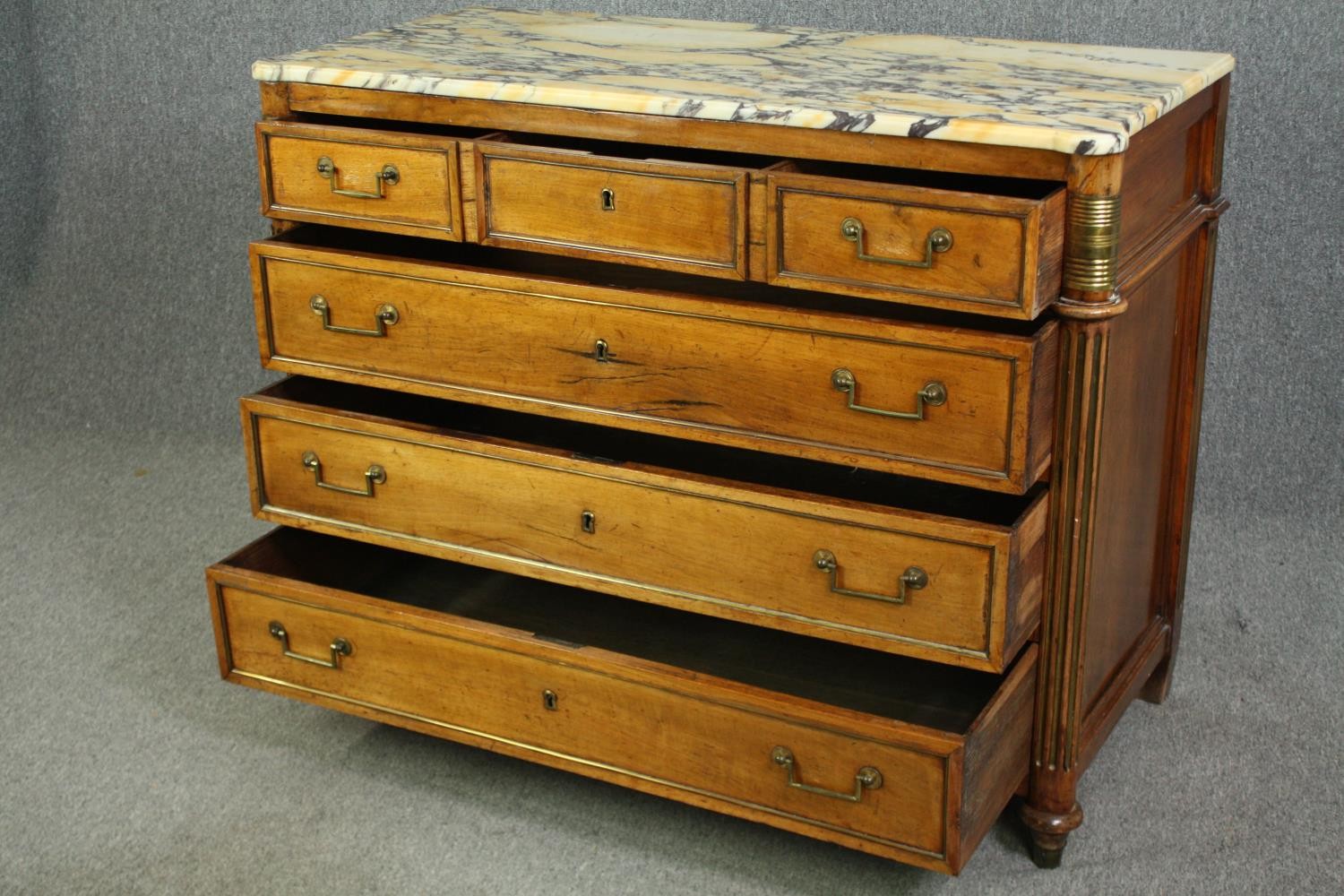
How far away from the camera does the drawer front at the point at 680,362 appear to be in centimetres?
175

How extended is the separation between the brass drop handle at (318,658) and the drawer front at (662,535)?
135 millimetres

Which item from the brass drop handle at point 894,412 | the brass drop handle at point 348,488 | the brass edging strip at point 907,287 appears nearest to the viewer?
the brass edging strip at point 907,287

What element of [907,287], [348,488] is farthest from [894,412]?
[348,488]

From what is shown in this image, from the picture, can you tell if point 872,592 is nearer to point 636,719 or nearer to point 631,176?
point 636,719

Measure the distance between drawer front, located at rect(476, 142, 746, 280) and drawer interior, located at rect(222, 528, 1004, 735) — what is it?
1.53ft

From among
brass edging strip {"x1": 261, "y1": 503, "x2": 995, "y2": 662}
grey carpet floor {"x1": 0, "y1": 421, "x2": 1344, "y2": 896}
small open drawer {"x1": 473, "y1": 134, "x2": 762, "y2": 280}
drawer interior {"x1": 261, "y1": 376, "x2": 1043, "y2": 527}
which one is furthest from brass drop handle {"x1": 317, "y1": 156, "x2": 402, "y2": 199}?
grey carpet floor {"x1": 0, "y1": 421, "x2": 1344, "y2": 896}

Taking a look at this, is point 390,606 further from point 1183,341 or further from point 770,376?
point 1183,341

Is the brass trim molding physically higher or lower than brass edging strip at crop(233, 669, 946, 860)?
higher

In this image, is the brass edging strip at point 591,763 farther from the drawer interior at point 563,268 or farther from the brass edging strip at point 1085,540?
the drawer interior at point 563,268

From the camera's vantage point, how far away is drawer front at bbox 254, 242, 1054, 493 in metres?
1.75

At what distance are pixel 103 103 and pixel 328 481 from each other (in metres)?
1.40

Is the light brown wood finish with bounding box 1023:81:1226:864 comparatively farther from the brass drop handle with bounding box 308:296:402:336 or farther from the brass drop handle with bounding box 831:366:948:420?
the brass drop handle with bounding box 308:296:402:336

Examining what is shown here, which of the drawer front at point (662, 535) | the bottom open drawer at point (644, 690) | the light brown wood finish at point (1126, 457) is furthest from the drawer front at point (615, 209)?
the bottom open drawer at point (644, 690)

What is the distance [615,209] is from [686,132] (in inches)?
4.5
